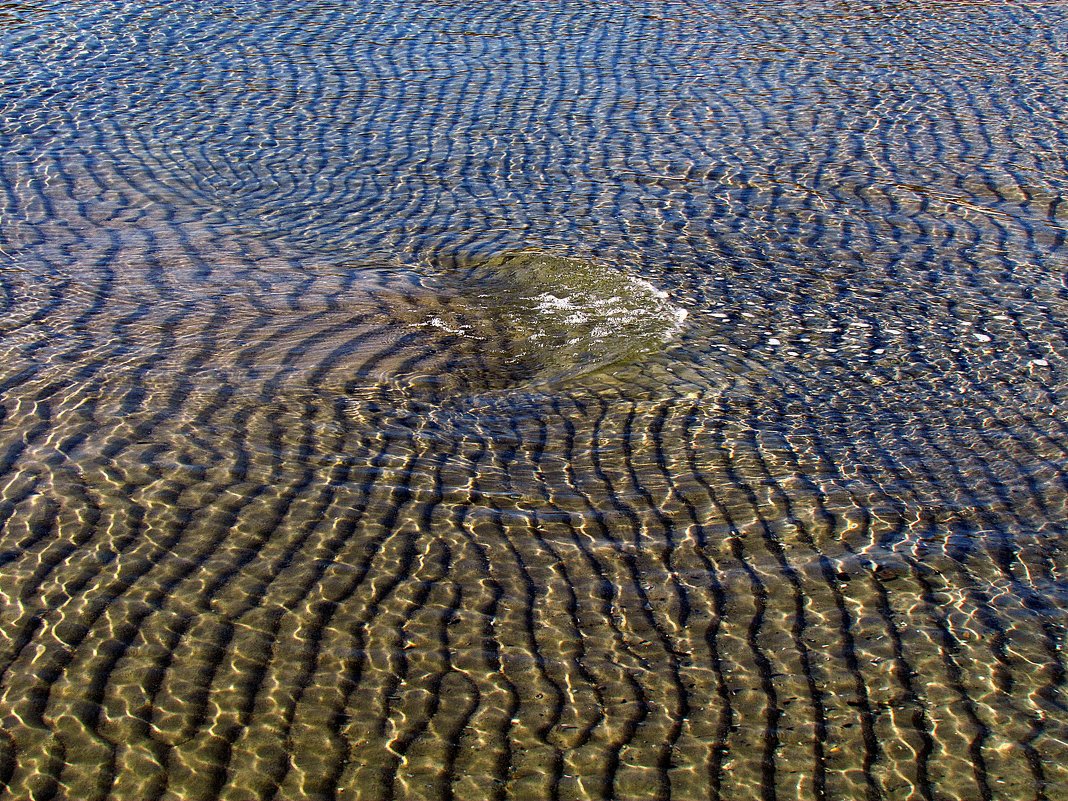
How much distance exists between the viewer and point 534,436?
17.4 feet

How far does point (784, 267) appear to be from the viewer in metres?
7.09

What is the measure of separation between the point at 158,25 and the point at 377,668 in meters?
9.65

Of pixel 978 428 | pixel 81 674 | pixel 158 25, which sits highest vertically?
pixel 158 25

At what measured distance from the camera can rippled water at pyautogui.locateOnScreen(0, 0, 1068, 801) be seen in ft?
11.8

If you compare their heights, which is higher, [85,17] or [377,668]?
[85,17]

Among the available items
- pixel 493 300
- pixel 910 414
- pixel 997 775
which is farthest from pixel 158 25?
pixel 997 775

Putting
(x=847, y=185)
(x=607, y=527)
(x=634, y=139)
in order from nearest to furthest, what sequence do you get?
1. (x=607, y=527)
2. (x=847, y=185)
3. (x=634, y=139)

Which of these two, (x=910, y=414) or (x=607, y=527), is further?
(x=910, y=414)

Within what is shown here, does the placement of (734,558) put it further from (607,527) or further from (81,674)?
(81,674)

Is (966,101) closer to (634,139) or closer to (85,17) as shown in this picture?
(634,139)

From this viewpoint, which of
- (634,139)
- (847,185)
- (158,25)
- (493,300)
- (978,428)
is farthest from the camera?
(158,25)

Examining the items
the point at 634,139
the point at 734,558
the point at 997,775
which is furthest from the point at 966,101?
the point at 997,775

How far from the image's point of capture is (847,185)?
8.16 metres

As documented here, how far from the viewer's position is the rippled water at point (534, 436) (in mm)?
3604
